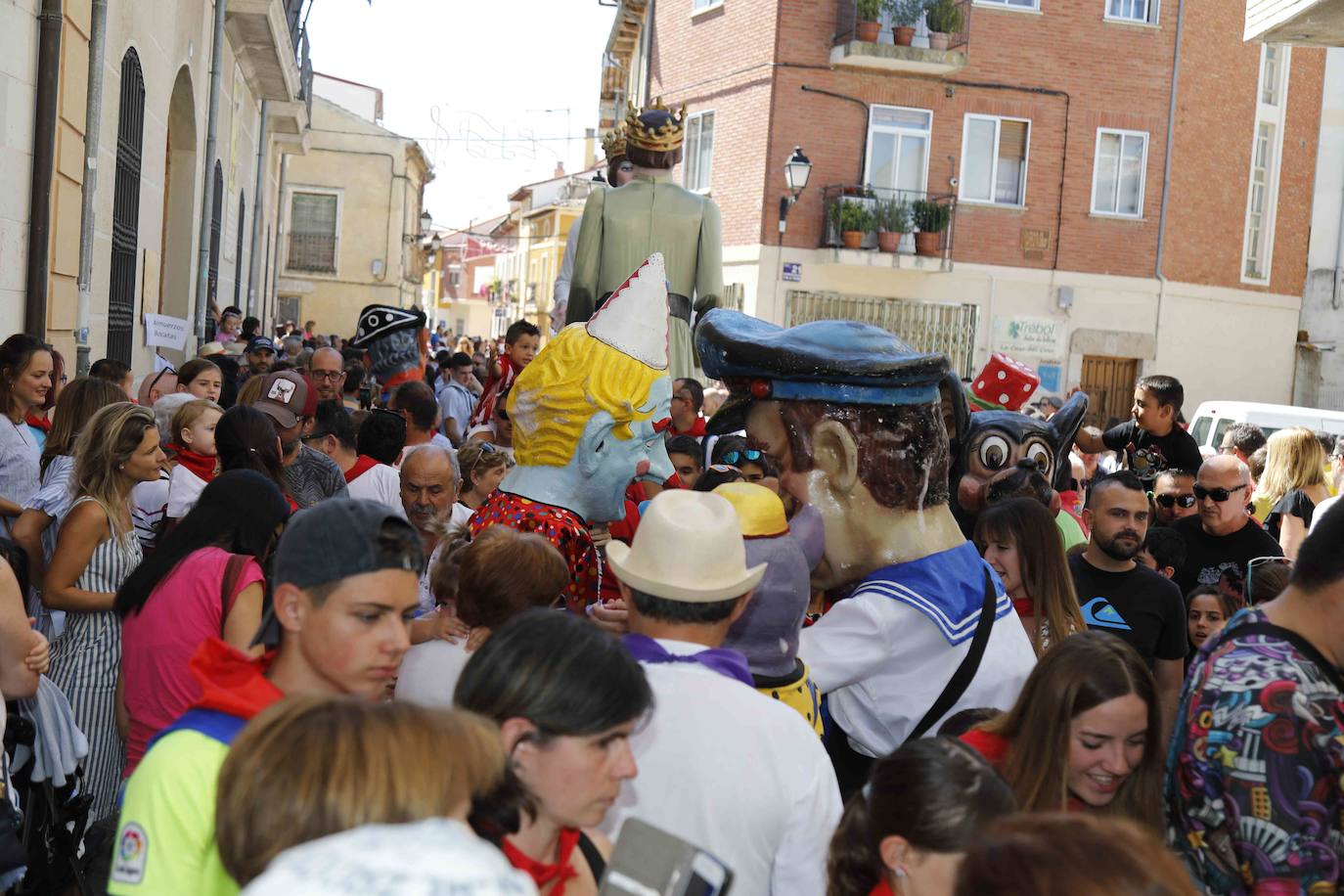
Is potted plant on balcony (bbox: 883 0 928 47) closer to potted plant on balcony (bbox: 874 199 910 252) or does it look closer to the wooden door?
potted plant on balcony (bbox: 874 199 910 252)

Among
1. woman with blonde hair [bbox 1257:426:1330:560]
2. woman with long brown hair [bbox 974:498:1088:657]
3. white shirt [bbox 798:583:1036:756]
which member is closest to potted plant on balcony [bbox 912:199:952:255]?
woman with blonde hair [bbox 1257:426:1330:560]

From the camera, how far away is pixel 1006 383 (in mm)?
7047

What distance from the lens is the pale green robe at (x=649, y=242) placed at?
22.4ft

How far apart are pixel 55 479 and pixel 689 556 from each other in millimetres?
3470

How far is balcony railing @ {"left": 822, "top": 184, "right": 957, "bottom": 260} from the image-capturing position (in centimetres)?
2258

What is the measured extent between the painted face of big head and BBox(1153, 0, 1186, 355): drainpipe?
21.5 meters

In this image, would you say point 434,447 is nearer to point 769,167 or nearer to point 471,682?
point 471,682

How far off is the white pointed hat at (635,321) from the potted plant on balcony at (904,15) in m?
19.5

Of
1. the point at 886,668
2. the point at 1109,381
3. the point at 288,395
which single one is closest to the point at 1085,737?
the point at 886,668

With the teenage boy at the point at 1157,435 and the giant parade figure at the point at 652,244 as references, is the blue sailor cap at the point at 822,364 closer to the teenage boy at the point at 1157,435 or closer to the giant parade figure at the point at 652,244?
the giant parade figure at the point at 652,244

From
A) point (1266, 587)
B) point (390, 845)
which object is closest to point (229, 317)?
point (1266, 587)

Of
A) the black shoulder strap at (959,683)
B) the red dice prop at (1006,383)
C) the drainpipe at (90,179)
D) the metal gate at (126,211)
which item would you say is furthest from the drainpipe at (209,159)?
the black shoulder strap at (959,683)

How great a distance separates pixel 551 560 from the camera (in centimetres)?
339

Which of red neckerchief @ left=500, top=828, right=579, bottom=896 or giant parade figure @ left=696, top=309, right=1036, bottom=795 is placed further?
giant parade figure @ left=696, top=309, right=1036, bottom=795
